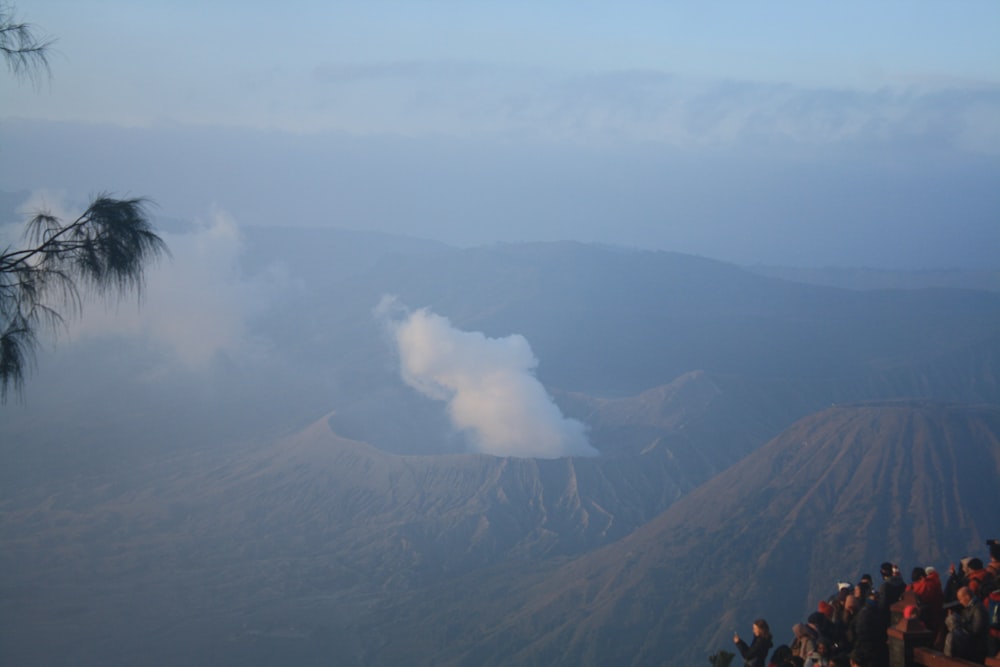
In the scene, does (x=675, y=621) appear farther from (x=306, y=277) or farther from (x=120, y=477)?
(x=306, y=277)

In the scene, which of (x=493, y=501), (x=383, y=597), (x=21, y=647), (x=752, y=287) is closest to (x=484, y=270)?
(x=752, y=287)

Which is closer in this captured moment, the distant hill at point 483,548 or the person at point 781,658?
the person at point 781,658

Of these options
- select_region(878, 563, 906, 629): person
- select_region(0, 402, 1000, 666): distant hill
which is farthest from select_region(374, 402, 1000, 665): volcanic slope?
select_region(878, 563, 906, 629): person

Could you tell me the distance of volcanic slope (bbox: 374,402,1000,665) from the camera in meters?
33.8

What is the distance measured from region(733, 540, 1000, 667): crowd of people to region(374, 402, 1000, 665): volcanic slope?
79.3 ft

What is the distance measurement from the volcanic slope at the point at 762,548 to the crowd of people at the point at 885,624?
79.3 feet

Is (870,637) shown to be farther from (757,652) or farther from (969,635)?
(757,652)

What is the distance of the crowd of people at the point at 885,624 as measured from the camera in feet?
24.4

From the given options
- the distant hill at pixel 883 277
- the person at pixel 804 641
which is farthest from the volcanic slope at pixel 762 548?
the distant hill at pixel 883 277

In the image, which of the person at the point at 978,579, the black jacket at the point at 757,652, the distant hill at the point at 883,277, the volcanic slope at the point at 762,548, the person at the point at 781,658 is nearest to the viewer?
the person at the point at 781,658

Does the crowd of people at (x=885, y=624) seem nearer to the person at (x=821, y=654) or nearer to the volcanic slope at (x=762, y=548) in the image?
the person at (x=821, y=654)

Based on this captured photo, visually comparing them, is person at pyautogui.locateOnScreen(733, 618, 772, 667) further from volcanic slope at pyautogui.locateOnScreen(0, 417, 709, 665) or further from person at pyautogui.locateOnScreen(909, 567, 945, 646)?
volcanic slope at pyautogui.locateOnScreen(0, 417, 709, 665)

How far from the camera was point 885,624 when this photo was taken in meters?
8.22

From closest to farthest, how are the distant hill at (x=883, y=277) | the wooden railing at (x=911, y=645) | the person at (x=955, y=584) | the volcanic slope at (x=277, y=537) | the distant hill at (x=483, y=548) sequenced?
the wooden railing at (x=911, y=645) → the person at (x=955, y=584) → the distant hill at (x=483, y=548) → the volcanic slope at (x=277, y=537) → the distant hill at (x=883, y=277)
